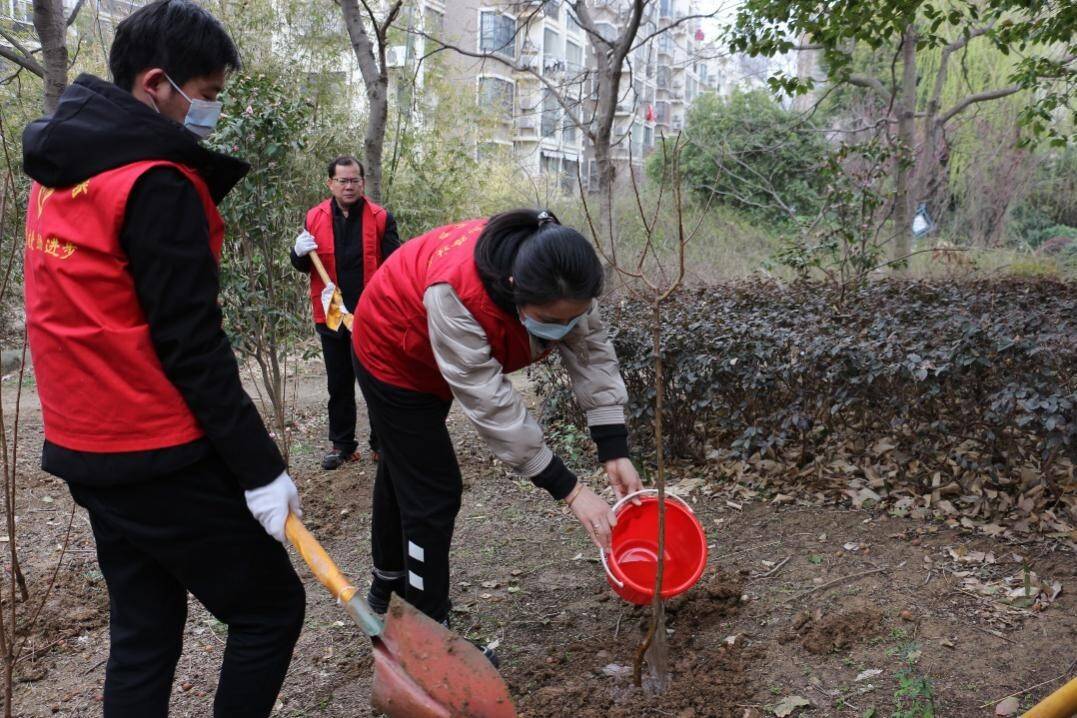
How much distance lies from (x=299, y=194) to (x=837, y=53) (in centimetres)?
591

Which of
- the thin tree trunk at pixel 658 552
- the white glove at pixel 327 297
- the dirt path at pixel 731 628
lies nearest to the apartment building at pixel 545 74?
the white glove at pixel 327 297

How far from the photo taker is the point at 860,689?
7.72 feet

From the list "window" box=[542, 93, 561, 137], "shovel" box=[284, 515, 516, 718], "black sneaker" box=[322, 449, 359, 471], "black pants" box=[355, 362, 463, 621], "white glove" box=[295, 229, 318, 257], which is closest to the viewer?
"shovel" box=[284, 515, 516, 718]

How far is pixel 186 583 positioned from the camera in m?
1.74

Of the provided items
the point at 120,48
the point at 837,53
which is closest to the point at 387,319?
the point at 120,48

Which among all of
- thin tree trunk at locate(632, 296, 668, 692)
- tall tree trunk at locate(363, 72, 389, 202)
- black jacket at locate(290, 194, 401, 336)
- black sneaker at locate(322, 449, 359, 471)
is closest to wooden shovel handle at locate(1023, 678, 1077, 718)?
thin tree trunk at locate(632, 296, 668, 692)

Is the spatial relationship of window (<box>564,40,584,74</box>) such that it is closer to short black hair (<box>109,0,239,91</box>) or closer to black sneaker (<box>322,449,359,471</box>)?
black sneaker (<box>322,449,359,471</box>)

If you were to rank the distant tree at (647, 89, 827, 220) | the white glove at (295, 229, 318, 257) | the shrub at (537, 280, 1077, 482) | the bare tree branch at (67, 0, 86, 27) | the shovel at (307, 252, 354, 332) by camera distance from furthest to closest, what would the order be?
the distant tree at (647, 89, 827, 220) < the white glove at (295, 229, 318, 257) < the shovel at (307, 252, 354, 332) < the bare tree branch at (67, 0, 86, 27) < the shrub at (537, 280, 1077, 482)

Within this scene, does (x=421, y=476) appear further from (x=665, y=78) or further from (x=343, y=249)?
(x=665, y=78)

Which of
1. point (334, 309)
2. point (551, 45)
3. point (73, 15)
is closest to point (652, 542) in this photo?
point (334, 309)

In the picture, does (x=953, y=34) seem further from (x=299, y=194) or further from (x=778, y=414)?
(x=778, y=414)

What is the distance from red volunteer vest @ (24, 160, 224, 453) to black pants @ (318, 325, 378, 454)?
3.13m

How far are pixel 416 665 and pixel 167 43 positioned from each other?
145cm

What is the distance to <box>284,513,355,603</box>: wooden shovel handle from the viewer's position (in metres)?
1.78
